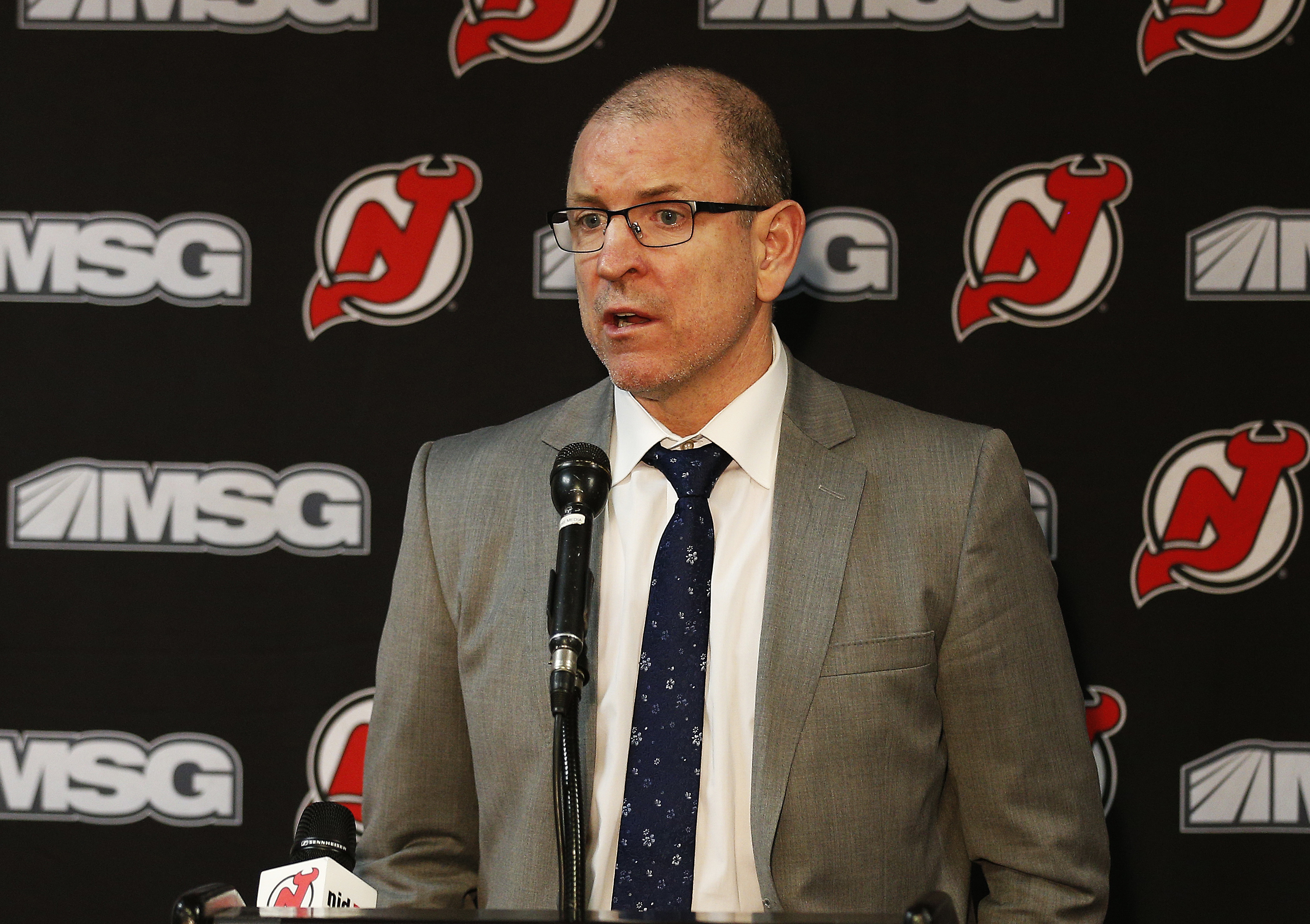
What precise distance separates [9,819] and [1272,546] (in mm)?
2612

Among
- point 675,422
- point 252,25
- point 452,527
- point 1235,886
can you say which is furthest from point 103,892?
point 1235,886

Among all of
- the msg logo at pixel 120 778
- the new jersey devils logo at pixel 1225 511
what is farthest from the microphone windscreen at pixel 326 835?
the new jersey devils logo at pixel 1225 511

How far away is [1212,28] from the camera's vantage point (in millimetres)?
2365

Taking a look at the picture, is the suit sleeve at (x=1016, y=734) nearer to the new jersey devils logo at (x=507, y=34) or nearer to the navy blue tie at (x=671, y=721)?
the navy blue tie at (x=671, y=721)

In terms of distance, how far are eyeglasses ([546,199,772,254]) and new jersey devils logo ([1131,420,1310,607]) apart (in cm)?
115

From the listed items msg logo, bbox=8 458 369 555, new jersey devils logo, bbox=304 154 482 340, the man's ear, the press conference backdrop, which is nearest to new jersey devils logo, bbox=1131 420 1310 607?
the press conference backdrop

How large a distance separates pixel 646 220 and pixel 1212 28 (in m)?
1.37

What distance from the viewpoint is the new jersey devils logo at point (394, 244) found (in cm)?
243

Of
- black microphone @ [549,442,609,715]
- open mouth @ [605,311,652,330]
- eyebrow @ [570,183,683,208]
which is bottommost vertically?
black microphone @ [549,442,609,715]

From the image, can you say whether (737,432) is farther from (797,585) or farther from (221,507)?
(221,507)

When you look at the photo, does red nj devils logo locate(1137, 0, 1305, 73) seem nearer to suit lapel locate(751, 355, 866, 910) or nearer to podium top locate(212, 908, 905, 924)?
suit lapel locate(751, 355, 866, 910)

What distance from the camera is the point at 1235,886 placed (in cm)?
237

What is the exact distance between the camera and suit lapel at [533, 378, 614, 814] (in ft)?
5.72

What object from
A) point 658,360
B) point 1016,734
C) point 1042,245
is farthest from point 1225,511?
point 658,360
